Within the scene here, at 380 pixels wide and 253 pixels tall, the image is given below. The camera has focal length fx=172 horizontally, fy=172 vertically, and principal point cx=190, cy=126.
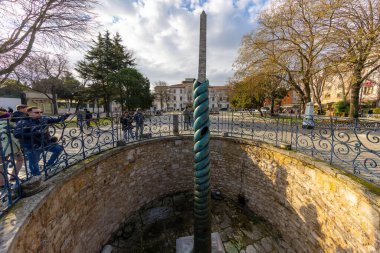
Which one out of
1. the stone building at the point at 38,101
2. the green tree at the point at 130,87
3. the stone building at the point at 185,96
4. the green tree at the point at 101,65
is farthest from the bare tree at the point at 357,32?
the stone building at the point at 185,96

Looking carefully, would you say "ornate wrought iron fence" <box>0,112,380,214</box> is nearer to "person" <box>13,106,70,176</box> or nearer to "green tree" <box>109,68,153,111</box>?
"person" <box>13,106,70,176</box>

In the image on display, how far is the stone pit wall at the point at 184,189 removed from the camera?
9.93ft

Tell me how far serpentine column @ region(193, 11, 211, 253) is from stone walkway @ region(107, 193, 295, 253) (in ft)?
6.28

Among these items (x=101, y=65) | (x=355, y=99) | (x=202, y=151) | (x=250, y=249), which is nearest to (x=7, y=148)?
(x=202, y=151)

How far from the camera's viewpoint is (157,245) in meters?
5.19

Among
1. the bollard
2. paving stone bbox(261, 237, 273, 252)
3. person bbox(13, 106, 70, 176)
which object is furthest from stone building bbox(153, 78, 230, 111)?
person bbox(13, 106, 70, 176)

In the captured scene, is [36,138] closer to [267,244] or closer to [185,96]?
[267,244]

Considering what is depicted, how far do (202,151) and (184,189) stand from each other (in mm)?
4832

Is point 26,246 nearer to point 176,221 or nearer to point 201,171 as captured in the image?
point 201,171

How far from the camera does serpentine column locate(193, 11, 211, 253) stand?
329 centimetres

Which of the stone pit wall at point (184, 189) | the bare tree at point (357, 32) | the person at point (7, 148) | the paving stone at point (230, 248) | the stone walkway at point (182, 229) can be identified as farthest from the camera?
the bare tree at point (357, 32)

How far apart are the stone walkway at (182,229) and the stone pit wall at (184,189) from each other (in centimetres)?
30

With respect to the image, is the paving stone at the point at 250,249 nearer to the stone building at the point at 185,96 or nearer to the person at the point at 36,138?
the person at the point at 36,138

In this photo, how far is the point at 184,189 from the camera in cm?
764
